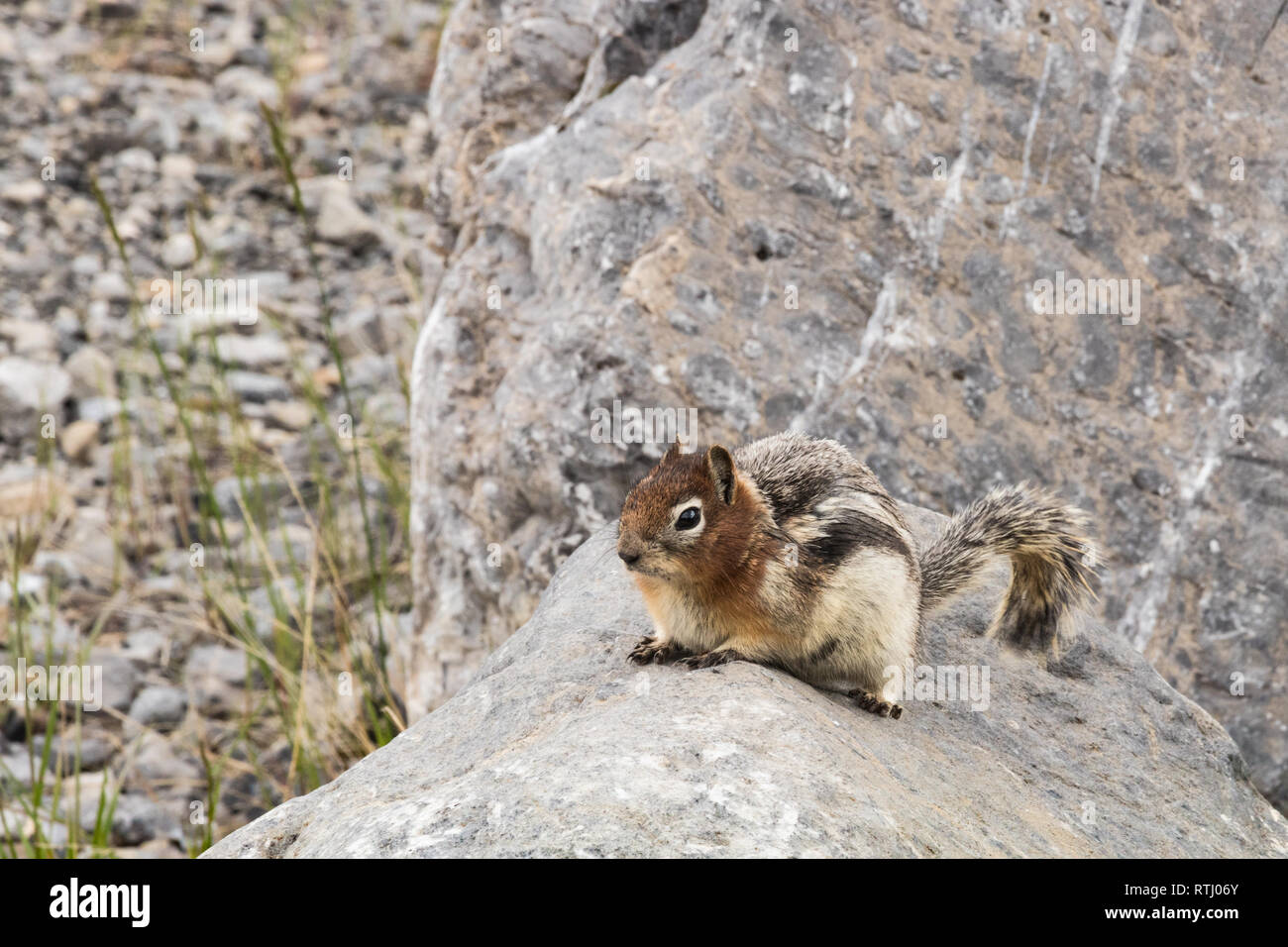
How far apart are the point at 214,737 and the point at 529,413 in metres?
3.04

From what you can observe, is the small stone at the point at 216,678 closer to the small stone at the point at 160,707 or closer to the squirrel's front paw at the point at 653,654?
the small stone at the point at 160,707

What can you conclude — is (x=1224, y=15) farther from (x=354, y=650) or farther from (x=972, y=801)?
(x=354, y=650)

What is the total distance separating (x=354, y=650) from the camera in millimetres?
7340

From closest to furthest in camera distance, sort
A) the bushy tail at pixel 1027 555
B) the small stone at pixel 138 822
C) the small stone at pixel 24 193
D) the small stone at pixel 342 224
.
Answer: the bushy tail at pixel 1027 555 < the small stone at pixel 138 822 < the small stone at pixel 24 193 < the small stone at pixel 342 224

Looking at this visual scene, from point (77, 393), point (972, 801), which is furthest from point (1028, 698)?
point (77, 393)

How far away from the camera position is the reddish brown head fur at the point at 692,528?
162 inches

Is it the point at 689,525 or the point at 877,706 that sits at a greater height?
the point at 689,525

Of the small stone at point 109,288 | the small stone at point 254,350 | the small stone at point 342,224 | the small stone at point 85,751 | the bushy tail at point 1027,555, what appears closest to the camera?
the bushy tail at point 1027,555

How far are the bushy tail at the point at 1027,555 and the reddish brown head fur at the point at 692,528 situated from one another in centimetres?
90

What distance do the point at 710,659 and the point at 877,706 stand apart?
0.61 metres

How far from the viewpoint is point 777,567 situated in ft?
13.7

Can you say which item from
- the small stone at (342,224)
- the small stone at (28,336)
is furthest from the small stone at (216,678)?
the small stone at (342,224)

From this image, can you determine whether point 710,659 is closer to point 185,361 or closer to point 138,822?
point 138,822

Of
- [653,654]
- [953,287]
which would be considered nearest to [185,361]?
[953,287]
